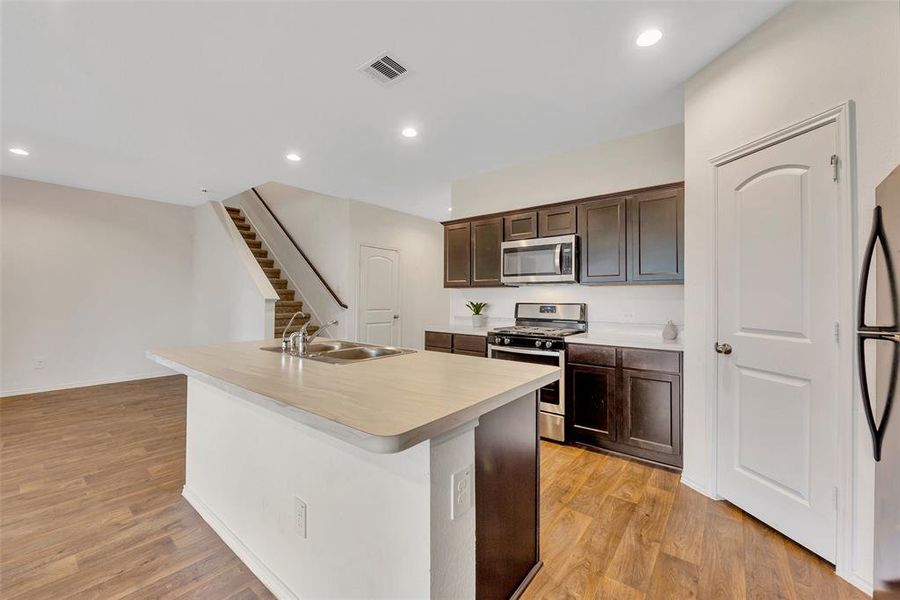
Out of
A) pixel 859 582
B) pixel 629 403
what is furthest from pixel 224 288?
pixel 859 582

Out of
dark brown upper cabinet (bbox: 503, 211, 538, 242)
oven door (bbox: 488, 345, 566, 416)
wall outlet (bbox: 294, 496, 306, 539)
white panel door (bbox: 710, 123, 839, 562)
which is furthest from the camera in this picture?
dark brown upper cabinet (bbox: 503, 211, 538, 242)

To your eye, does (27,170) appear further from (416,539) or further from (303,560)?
(416,539)

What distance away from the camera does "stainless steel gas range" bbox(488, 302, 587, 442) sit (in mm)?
3008

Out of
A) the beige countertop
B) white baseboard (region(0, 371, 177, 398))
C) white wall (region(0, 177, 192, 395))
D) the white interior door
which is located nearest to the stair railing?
the white interior door

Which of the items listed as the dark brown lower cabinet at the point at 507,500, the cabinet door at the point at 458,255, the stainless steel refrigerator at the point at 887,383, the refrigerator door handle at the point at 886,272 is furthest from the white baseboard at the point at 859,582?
the cabinet door at the point at 458,255

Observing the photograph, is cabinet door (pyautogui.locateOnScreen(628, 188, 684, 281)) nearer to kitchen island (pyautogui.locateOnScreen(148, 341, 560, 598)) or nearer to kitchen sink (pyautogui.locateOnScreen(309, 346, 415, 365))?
kitchen island (pyautogui.locateOnScreen(148, 341, 560, 598))

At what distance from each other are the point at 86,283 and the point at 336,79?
485 cm

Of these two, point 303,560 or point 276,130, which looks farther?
point 276,130

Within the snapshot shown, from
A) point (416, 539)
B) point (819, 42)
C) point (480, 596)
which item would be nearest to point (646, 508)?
point (480, 596)

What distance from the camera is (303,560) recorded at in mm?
1415

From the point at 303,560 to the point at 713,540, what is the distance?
1.92 m

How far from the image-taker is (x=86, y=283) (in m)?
4.84

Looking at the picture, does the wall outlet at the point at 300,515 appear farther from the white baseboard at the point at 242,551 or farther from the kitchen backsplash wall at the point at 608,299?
the kitchen backsplash wall at the point at 608,299

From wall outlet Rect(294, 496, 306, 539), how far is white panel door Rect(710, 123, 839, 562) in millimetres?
2261
